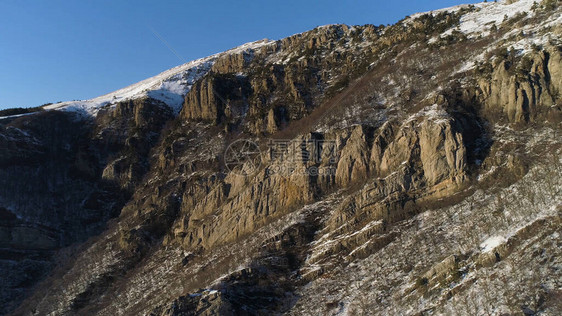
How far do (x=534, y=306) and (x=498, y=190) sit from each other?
16.5 m

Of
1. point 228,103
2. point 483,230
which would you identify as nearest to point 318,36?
point 228,103

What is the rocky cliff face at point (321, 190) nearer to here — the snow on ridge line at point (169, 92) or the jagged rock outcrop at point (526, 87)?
the jagged rock outcrop at point (526, 87)

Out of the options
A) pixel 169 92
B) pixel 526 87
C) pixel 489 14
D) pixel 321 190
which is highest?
pixel 489 14

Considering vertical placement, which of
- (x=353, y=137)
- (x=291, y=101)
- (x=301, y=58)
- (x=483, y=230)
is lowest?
(x=483, y=230)

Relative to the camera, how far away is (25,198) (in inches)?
3182

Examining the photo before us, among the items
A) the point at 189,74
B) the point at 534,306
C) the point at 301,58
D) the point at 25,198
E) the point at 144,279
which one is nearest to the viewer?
the point at 534,306

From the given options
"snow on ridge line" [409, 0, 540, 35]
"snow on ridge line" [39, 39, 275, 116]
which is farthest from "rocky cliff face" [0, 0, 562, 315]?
"snow on ridge line" [39, 39, 275, 116]

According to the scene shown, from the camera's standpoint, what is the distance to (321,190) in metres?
58.2

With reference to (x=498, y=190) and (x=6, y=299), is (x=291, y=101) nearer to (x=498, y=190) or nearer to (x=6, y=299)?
(x=498, y=190)

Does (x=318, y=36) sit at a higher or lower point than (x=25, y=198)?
higher

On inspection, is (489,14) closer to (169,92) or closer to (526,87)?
(526,87)

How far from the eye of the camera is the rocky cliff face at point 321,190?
1604 inches

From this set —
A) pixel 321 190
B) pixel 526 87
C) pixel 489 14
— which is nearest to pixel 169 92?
pixel 321 190

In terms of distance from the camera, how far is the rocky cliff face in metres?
40.8
